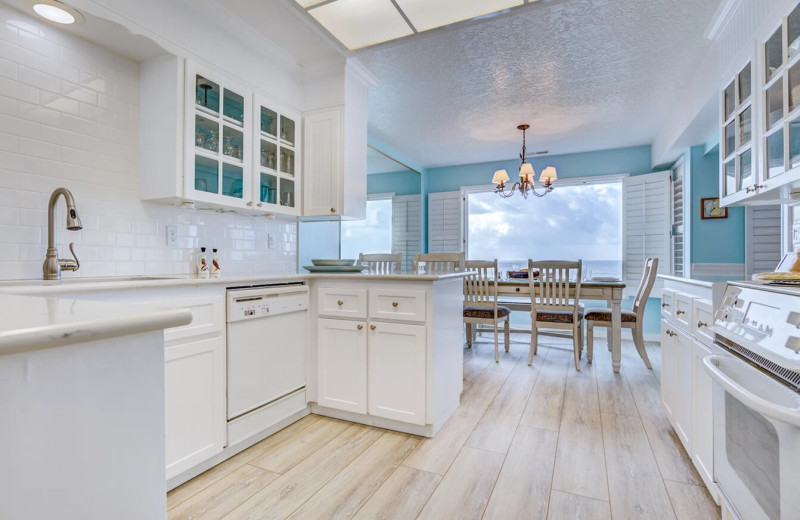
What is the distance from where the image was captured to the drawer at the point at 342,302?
7.91ft

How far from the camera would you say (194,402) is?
1811 millimetres

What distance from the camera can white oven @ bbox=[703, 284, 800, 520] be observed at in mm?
928

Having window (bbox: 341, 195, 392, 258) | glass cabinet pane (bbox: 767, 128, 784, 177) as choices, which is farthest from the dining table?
window (bbox: 341, 195, 392, 258)

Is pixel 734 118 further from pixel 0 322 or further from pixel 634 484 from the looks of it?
pixel 0 322

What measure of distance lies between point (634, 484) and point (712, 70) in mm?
2805

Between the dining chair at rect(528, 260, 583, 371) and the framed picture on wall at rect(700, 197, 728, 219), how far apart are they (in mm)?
1438

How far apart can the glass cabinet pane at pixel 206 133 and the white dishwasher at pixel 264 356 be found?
0.93 metres

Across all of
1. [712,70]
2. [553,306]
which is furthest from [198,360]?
[712,70]

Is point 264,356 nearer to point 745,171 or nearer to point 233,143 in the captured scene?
point 233,143

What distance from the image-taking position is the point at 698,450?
5.74ft

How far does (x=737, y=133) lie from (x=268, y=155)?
114 inches

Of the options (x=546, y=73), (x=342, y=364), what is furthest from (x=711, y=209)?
(x=342, y=364)

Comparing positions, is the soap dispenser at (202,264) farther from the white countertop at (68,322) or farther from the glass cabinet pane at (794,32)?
the glass cabinet pane at (794,32)

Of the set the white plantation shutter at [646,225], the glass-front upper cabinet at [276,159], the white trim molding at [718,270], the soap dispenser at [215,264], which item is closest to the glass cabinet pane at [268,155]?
the glass-front upper cabinet at [276,159]
